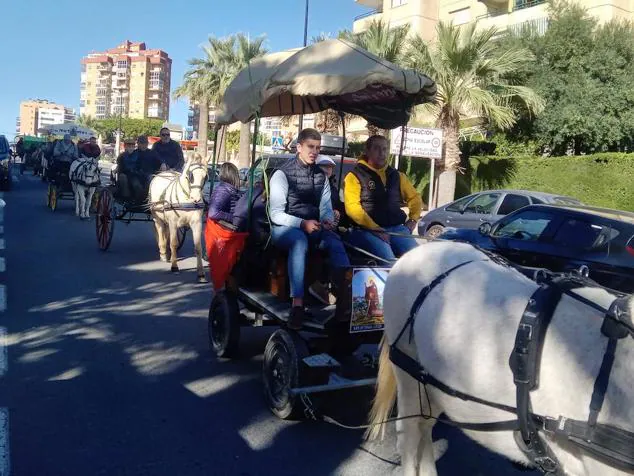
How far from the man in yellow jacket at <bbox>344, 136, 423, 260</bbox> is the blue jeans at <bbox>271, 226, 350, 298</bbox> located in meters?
0.33

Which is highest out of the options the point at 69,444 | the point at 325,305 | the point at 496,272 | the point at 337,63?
the point at 337,63

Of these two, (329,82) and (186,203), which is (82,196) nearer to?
(186,203)

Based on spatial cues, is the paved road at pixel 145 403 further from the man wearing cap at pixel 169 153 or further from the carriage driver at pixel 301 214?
the man wearing cap at pixel 169 153

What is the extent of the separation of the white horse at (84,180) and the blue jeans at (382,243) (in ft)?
39.5

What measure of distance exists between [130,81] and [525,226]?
161 metres

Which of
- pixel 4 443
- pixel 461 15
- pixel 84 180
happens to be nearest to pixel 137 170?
pixel 84 180

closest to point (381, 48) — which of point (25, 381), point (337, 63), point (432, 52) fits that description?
point (432, 52)

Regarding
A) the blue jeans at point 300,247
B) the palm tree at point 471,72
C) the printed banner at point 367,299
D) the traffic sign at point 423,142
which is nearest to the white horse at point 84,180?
the traffic sign at point 423,142

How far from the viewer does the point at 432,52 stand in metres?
18.5

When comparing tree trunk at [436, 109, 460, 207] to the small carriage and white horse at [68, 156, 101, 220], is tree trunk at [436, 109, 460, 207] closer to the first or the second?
white horse at [68, 156, 101, 220]

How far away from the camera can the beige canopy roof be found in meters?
4.95

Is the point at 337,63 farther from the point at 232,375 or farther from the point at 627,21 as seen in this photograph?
the point at 627,21

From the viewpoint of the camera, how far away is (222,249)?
586cm

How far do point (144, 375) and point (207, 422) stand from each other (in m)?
1.17
